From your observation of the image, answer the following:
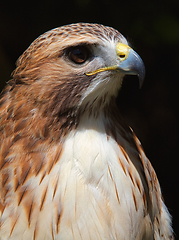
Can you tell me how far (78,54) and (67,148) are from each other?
0.41 m

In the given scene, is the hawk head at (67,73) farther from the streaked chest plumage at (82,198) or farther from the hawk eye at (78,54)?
the streaked chest plumage at (82,198)

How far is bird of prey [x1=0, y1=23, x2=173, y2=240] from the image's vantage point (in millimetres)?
1188

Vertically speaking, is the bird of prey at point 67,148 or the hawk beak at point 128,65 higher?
the hawk beak at point 128,65

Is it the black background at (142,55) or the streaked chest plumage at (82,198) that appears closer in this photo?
the streaked chest plumage at (82,198)

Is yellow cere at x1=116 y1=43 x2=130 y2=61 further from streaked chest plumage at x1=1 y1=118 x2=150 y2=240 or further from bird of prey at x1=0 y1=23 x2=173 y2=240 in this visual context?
streaked chest plumage at x1=1 y1=118 x2=150 y2=240

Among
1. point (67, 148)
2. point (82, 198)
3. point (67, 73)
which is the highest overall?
point (67, 73)

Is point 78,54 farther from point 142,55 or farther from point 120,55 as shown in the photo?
point 142,55

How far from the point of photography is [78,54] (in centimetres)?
123

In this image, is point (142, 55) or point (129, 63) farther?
point (142, 55)

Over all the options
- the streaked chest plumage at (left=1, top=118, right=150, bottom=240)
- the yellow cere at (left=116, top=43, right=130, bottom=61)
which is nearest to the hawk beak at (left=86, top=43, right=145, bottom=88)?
the yellow cere at (left=116, top=43, right=130, bottom=61)

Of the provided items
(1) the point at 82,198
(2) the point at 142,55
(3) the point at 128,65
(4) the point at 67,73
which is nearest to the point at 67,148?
(1) the point at 82,198

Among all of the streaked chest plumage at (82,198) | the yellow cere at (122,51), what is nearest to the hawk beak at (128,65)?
the yellow cere at (122,51)

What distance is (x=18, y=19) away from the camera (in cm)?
246

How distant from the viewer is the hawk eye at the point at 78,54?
4.01 feet
